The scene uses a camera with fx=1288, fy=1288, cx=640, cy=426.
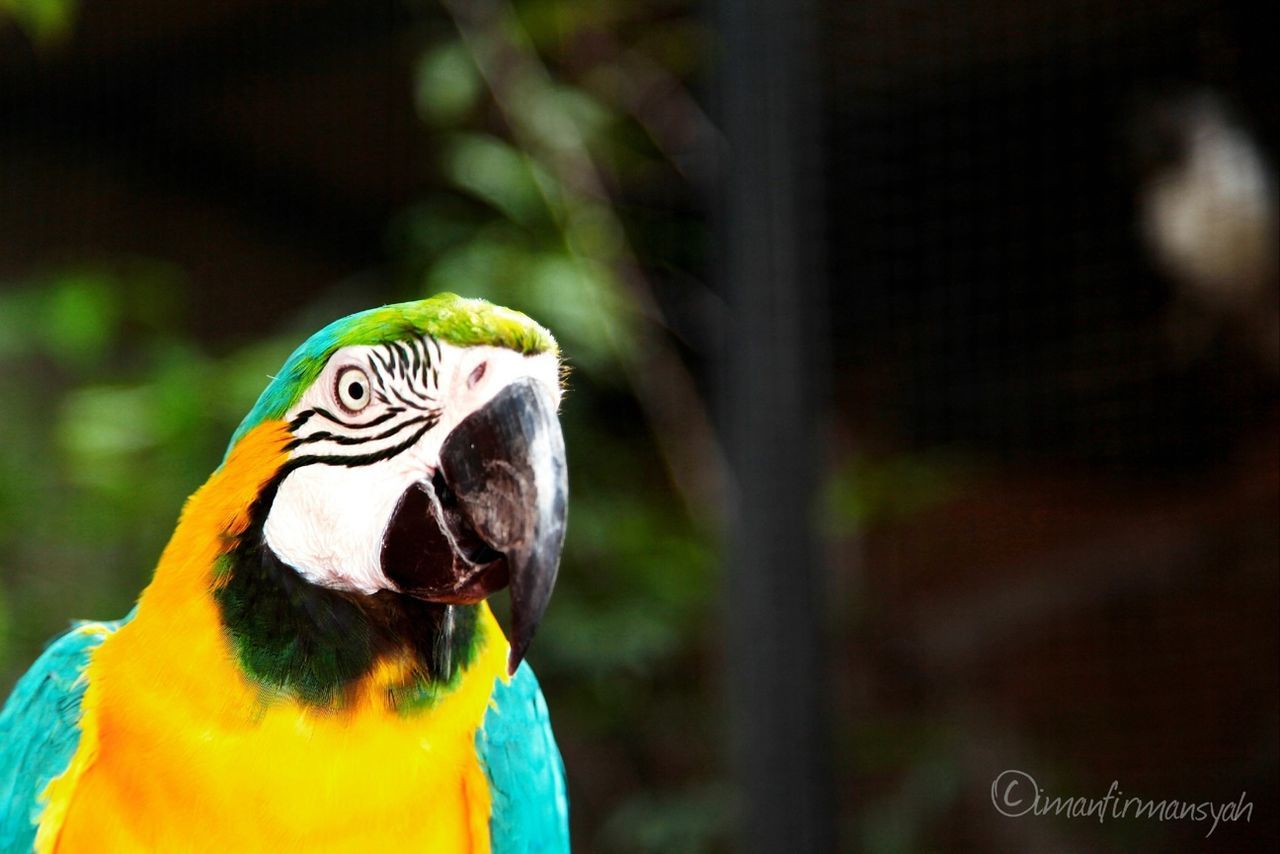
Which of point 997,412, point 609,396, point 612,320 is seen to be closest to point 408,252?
point 612,320

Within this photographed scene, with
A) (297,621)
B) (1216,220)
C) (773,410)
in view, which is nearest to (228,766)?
(297,621)

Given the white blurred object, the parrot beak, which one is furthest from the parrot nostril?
the white blurred object

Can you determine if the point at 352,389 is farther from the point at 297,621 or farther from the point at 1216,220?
the point at 1216,220

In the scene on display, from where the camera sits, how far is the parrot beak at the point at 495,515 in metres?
0.66

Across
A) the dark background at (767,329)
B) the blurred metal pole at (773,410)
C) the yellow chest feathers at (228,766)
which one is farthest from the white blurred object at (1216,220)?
the yellow chest feathers at (228,766)

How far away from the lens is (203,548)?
766 millimetres

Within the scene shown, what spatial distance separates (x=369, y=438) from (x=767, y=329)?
0.93m

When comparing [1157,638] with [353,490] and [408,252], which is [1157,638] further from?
[353,490]

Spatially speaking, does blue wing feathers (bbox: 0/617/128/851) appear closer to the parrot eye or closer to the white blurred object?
the parrot eye

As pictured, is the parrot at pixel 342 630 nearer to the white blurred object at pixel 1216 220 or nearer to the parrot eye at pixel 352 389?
the parrot eye at pixel 352 389

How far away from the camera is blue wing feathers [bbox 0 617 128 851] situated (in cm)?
80

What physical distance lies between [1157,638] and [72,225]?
1934 millimetres

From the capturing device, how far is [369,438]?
0.71m

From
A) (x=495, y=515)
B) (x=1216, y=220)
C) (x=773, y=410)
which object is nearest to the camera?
(x=495, y=515)
